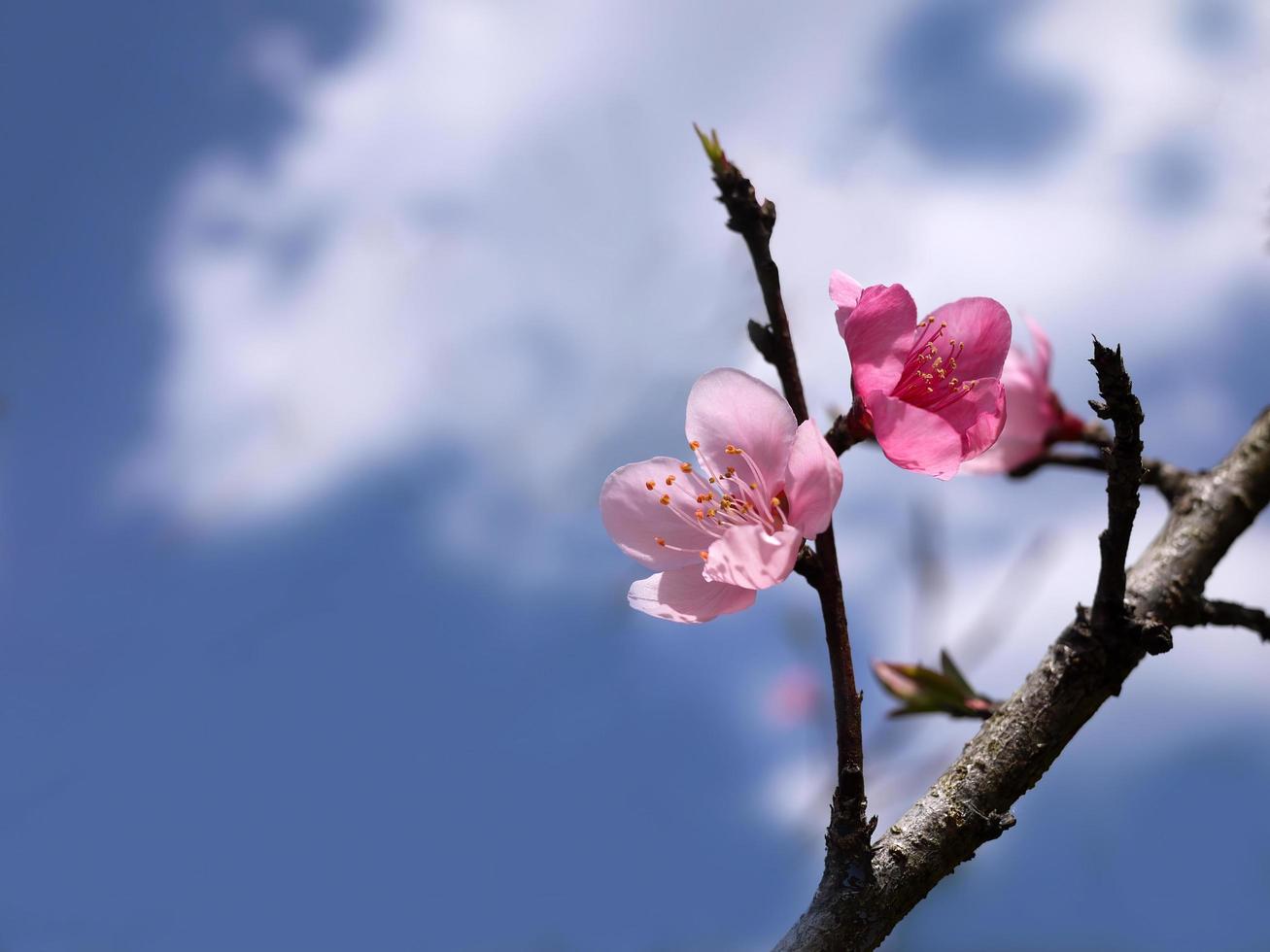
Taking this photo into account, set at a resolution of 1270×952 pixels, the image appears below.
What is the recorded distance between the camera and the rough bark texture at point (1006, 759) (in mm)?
1333

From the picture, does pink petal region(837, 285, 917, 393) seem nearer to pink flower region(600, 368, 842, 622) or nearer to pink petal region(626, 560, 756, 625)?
pink flower region(600, 368, 842, 622)

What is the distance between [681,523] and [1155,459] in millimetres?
1338

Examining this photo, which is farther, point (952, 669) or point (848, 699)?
point (952, 669)

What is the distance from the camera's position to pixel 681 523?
1434mm

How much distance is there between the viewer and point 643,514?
1434 mm

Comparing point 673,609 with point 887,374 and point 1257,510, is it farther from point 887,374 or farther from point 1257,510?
point 1257,510

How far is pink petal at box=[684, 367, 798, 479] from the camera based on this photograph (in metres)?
1.34

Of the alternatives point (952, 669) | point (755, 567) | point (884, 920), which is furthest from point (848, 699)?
point (952, 669)

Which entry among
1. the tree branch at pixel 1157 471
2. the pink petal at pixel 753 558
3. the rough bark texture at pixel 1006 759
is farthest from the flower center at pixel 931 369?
the tree branch at pixel 1157 471

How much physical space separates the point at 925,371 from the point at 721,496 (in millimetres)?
330

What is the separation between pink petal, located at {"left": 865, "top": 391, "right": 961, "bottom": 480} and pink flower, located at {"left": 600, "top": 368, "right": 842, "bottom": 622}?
0.36 feet

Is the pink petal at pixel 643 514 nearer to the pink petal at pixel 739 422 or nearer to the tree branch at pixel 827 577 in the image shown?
the pink petal at pixel 739 422

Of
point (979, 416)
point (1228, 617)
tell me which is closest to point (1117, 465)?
point (979, 416)

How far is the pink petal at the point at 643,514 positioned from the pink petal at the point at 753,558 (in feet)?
0.52
